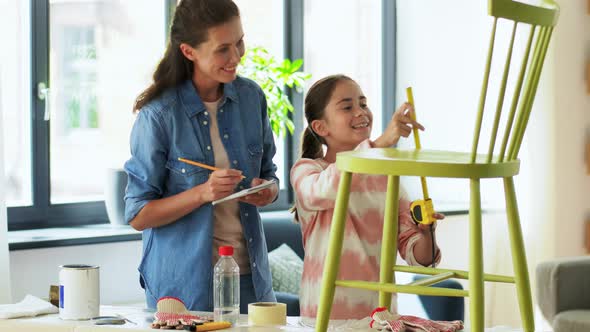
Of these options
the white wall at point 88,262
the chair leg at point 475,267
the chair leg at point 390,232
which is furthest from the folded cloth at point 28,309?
the white wall at point 88,262

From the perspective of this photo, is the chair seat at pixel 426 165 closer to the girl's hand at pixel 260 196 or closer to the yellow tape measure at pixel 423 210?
the yellow tape measure at pixel 423 210

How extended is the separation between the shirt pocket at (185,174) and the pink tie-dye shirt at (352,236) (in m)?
0.23

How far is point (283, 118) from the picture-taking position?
4625 millimetres

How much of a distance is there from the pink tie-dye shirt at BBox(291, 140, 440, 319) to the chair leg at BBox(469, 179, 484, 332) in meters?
0.57

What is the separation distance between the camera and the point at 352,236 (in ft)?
8.11

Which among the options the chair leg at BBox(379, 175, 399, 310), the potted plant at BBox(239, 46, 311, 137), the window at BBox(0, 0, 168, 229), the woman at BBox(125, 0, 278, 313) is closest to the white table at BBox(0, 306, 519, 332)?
the chair leg at BBox(379, 175, 399, 310)

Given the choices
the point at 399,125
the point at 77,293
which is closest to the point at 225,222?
the point at 77,293

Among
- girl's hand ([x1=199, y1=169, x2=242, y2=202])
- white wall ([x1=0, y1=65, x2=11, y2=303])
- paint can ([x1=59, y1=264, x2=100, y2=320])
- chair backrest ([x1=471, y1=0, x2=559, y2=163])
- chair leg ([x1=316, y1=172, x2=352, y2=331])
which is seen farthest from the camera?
white wall ([x1=0, y1=65, x2=11, y2=303])

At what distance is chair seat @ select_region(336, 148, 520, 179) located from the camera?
1.88 m

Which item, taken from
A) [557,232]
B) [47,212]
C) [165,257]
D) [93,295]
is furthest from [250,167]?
[557,232]

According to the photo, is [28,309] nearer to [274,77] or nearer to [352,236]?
[352,236]

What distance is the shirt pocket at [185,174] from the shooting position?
2549mm

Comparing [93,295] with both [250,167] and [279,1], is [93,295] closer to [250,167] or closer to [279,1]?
[250,167]

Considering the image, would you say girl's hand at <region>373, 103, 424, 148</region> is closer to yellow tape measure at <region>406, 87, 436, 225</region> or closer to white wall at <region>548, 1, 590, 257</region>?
yellow tape measure at <region>406, 87, 436, 225</region>
